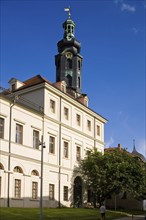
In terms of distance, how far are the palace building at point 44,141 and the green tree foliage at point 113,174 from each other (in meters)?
2.02

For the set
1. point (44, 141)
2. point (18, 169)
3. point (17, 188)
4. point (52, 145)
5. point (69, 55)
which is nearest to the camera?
point (17, 188)

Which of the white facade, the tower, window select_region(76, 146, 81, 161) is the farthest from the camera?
the tower

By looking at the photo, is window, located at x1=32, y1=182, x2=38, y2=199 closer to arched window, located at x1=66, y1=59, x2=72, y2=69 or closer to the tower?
the tower

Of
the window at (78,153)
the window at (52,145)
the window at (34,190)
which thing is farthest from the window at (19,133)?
the window at (78,153)

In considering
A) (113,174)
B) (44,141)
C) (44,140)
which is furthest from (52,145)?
(113,174)

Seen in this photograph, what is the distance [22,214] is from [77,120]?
21435 millimetres

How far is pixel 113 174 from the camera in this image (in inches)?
1797

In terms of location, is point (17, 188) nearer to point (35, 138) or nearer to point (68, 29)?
point (35, 138)

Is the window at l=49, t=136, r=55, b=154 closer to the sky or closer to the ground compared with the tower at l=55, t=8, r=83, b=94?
closer to the ground

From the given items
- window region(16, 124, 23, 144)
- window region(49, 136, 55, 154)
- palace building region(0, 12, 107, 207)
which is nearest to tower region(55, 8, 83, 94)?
palace building region(0, 12, 107, 207)

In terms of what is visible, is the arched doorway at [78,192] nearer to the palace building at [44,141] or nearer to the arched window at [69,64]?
the palace building at [44,141]

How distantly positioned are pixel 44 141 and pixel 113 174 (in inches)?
378

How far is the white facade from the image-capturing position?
37.5 meters

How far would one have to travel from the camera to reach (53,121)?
44.9 m
